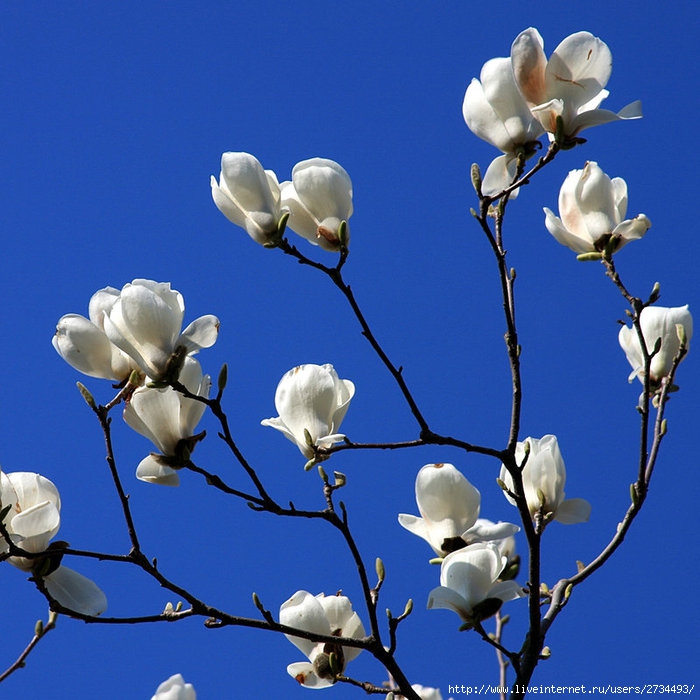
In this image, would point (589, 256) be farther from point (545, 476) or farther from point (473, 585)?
point (473, 585)

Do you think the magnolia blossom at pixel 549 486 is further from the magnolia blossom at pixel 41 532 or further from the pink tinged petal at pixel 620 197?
the magnolia blossom at pixel 41 532

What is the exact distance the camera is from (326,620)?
7.27 feet

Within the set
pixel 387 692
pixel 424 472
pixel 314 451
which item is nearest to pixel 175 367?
pixel 314 451

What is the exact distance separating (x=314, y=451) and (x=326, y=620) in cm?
47

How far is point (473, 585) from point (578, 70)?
3.57ft

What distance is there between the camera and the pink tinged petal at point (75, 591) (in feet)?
6.11

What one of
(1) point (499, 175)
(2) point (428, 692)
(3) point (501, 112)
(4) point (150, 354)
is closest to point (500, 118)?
(3) point (501, 112)

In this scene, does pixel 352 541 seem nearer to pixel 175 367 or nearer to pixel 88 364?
pixel 175 367

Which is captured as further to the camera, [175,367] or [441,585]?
[441,585]

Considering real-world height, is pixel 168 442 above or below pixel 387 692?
above

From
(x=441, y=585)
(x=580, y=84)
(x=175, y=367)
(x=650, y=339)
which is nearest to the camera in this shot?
(x=175, y=367)

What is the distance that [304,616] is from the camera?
2.20 metres

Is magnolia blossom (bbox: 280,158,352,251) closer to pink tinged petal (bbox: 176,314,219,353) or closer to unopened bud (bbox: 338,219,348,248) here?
unopened bud (bbox: 338,219,348,248)

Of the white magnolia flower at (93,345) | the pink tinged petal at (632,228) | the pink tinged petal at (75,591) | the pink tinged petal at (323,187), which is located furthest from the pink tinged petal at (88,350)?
the pink tinged petal at (632,228)
